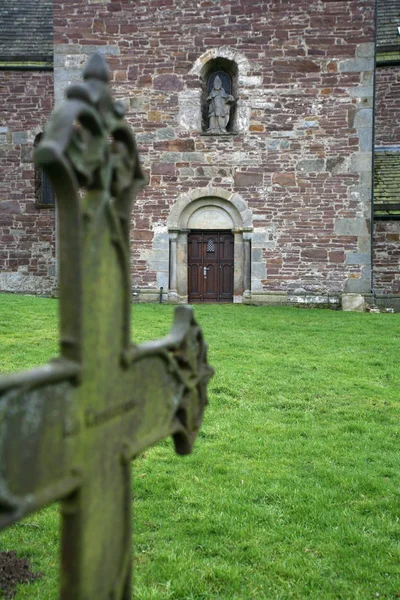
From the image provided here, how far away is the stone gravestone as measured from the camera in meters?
1.35

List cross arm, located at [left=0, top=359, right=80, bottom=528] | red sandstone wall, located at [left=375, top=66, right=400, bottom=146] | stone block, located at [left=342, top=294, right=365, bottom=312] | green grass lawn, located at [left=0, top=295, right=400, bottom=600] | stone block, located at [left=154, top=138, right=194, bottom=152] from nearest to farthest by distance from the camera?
cross arm, located at [left=0, top=359, right=80, bottom=528] → green grass lawn, located at [left=0, top=295, right=400, bottom=600] → stone block, located at [left=342, top=294, right=365, bottom=312] → stone block, located at [left=154, top=138, right=194, bottom=152] → red sandstone wall, located at [left=375, top=66, right=400, bottom=146]

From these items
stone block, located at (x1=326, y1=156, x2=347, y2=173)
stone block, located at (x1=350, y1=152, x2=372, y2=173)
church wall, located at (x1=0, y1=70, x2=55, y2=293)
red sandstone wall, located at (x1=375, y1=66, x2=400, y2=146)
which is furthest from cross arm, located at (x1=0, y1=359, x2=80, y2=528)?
red sandstone wall, located at (x1=375, y1=66, x2=400, y2=146)

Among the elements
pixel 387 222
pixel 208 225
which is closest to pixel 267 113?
pixel 208 225

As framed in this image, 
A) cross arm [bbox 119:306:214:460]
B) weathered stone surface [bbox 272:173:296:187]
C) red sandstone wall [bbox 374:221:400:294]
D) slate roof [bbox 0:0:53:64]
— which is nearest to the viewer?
cross arm [bbox 119:306:214:460]

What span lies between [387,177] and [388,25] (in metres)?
5.22

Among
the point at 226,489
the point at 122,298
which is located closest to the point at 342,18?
the point at 226,489

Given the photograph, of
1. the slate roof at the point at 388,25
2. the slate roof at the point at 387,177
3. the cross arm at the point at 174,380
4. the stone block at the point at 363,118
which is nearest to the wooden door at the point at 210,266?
the stone block at the point at 363,118

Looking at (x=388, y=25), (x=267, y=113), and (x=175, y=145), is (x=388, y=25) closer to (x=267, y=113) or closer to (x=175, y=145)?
(x=267, y=113)

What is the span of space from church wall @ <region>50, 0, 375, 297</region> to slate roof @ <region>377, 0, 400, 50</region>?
11.6 ft

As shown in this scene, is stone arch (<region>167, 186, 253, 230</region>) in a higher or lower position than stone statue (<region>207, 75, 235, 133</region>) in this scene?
lower

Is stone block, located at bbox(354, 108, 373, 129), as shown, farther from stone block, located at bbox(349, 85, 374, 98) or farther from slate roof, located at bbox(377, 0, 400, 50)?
slate roof, located at bbox(377, 0, 400, 50)

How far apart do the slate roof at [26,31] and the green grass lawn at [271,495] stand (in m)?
12.5

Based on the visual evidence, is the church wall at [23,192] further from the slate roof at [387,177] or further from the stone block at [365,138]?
the slate roof at [387,177]

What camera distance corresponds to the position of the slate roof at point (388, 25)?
59.0 ft
